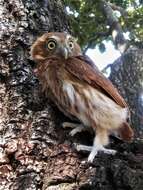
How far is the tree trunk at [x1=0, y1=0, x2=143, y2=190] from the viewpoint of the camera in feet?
5.99

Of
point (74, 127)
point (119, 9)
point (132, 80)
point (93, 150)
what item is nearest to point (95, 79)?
point (74, 127)

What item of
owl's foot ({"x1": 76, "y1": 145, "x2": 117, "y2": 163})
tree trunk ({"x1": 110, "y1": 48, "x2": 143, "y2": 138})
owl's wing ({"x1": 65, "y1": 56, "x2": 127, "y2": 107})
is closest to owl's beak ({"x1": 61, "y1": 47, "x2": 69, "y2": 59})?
owl's wing ({"x1": 65, "y1": 56, "x2": 127, "y2": 107})

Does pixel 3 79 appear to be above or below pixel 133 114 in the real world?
above

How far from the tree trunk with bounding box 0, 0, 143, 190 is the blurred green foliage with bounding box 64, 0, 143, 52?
2739 millimetres

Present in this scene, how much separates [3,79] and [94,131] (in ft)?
1.75

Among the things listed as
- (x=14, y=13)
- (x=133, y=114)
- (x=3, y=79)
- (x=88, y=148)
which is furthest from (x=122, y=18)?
(x=88, y=148)

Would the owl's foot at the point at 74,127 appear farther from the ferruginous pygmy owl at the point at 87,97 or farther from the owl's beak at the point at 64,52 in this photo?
the owl's beak at the point at 64,52

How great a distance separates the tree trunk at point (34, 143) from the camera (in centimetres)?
183

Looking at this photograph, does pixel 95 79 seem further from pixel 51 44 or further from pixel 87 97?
pixel 51 44

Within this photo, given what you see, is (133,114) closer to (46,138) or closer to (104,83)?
(104,83)

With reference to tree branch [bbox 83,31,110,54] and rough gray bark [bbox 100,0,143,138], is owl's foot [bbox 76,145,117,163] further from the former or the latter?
tree branch [bbox 83,31,110,54]

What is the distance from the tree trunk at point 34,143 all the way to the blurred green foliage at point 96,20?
8.99ft

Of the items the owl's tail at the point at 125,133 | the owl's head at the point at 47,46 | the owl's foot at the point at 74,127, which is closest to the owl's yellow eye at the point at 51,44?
the owl's head at the point at 47,46

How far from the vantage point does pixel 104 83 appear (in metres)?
2.23
